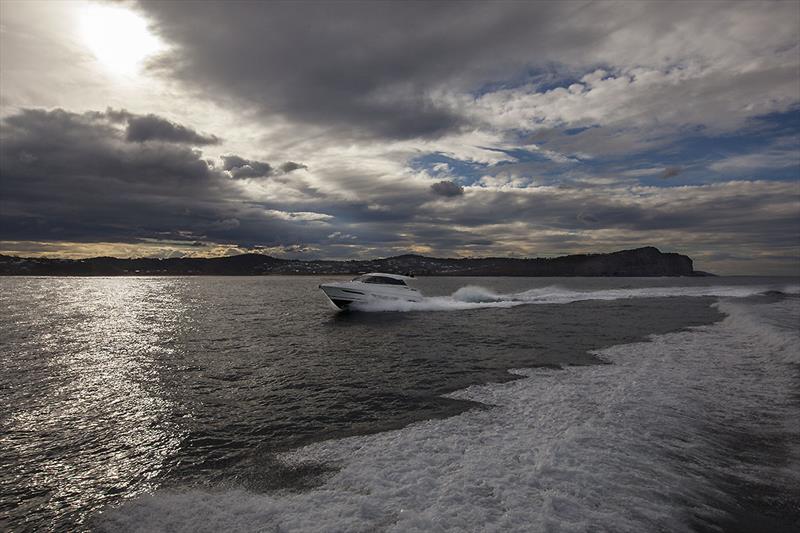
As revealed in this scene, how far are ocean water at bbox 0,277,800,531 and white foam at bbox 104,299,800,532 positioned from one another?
0.05 meters

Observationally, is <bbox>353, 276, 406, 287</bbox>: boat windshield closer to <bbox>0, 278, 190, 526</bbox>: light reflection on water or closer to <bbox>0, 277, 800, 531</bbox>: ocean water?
<bbox>0, 277, 800, 531</bbox>: ocean water

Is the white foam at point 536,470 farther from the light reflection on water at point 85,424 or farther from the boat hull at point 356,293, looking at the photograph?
the boat hull at point 356,293

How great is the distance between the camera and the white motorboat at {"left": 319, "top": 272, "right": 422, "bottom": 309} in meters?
42.5

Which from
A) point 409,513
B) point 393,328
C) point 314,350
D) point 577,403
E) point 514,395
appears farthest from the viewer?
point 393,328

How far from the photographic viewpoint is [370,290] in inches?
1736

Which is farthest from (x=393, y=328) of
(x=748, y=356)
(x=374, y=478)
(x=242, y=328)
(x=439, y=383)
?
(x=374, y=478)

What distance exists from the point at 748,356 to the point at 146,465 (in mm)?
26720

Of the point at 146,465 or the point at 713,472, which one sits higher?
the point at 713,472

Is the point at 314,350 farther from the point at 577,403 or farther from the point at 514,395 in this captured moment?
the point at 577,403

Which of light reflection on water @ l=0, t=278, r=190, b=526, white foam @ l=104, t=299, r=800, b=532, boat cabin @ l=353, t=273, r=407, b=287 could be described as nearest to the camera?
white foam @ l=104, t=299, r=800, b=532

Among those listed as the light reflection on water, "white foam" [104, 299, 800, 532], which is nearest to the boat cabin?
the light reflection on water

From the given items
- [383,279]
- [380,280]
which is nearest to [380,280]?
[380,280]

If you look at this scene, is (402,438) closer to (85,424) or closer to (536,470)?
(536,470)

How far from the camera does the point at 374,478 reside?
8359mm
